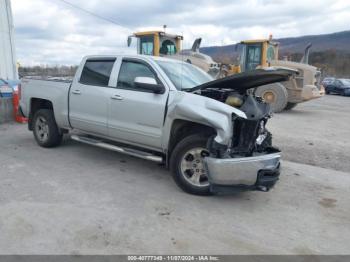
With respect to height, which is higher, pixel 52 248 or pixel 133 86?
pixel 133 86

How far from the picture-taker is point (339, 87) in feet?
93.9

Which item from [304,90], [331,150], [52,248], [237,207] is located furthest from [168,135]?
[304,90]

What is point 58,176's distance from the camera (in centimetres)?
518

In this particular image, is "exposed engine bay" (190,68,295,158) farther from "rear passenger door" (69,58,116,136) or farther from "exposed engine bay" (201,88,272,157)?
"rear passenger door" (69,58,116,136)

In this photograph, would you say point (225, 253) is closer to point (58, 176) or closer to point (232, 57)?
point (58, 176)

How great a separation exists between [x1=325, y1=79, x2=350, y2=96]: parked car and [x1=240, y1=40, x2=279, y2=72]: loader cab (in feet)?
50.6

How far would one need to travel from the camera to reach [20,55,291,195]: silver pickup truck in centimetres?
417

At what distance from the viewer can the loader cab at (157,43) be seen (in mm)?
14109

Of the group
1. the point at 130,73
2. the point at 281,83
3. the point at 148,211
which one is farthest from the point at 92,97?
the point at 281,83

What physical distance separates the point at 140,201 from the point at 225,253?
58.3 inches

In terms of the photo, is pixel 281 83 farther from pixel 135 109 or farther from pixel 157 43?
pixel 135 109

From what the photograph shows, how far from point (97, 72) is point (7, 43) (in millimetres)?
9465

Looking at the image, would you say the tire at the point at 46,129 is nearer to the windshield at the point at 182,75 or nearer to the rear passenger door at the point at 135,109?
the rear passenger door at the point at 135,109

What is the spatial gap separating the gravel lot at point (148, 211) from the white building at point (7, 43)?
8.23 m
